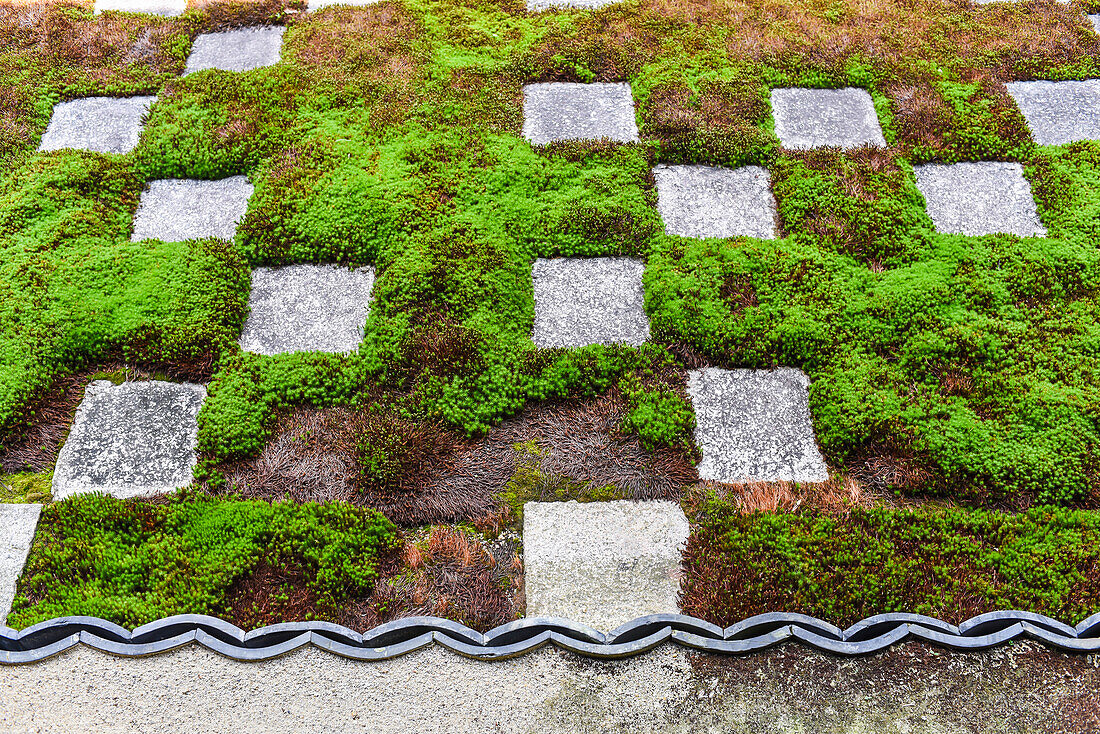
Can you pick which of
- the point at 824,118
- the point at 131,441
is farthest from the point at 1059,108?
the point at 131,441

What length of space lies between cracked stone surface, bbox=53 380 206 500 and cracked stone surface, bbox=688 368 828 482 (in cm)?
300

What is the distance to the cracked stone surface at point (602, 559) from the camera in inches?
151

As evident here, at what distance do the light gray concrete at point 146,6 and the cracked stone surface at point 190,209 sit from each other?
2.89 metres

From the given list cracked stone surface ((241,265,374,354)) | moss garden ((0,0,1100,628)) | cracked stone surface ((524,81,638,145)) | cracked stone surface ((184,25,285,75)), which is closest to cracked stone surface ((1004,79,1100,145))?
moss garden ((0,0,1100,628))

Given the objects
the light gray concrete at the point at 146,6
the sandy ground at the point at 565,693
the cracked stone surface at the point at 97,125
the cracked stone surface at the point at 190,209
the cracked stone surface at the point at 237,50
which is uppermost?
the light gray concrete at the point at 146,6

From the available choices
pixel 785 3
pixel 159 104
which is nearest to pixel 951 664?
pixel 785 3

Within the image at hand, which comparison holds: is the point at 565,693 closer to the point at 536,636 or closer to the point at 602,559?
the point at 536,636

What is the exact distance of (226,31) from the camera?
291 inches

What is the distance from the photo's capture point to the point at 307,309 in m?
5.13

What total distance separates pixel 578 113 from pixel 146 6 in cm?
476

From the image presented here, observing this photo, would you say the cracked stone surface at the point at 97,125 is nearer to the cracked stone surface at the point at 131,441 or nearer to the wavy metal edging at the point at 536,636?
the cracked stone surface at the point at 131,441

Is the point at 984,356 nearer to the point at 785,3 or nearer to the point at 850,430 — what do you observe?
the point at 850,430

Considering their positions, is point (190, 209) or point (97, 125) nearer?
point (190, 209)

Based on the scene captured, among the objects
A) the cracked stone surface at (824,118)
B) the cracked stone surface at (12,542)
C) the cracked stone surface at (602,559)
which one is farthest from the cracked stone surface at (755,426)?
the cracked stone surface at (12,542)
